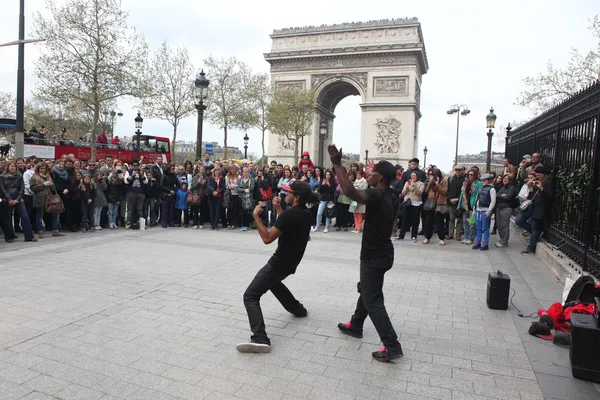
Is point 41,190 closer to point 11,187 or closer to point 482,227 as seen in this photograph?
point 11,187

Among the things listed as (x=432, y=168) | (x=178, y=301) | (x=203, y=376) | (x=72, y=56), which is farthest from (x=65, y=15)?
(x=203, y=376)

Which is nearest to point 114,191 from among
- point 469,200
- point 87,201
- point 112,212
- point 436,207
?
point 112,212

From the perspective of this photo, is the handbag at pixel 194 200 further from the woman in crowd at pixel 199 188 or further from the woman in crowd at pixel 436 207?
the woman in crowd at pixel 436 207

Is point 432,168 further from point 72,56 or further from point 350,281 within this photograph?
point 72,56

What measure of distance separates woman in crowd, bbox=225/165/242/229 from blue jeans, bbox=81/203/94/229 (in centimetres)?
374

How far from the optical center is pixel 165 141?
115 feet

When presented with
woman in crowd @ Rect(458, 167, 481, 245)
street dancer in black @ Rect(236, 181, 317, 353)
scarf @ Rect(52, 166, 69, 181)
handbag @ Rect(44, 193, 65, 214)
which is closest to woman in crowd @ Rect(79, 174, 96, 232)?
scarf @ Rect(52, 166, 69, 181)

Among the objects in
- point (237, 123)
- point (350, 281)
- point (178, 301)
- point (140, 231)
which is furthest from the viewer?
point (237, 123)

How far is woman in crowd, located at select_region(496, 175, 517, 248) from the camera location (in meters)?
10.3

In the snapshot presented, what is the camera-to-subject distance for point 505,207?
1030 cm

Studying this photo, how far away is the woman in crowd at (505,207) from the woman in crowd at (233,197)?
7.07m

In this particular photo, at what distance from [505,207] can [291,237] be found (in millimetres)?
7859

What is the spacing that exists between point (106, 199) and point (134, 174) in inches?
40.1

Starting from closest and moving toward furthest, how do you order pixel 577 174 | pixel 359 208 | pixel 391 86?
pixel 577 174
pixel 359 208
pixel 391 86
